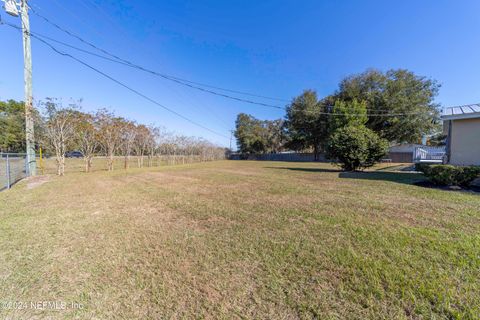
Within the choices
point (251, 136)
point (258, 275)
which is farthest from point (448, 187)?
point (251, 136)

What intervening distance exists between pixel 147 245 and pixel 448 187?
919 centimetres

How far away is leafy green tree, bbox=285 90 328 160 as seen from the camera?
100 ft

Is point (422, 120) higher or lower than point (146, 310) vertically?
higher

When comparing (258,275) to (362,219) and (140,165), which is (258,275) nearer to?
(362,219)

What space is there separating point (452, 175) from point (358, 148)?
4.91 meters

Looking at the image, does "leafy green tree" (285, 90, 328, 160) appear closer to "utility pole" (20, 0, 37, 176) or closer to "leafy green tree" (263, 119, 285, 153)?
"leafy green tree" (263, 119, 285, 153)

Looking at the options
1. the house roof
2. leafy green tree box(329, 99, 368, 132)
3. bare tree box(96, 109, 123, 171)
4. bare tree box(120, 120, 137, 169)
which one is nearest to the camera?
the house roof

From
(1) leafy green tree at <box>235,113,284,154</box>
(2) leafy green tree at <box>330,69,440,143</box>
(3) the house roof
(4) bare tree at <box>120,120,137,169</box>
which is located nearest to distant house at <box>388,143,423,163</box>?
(2) leafy green tree at <box>330,69,440,143</box>

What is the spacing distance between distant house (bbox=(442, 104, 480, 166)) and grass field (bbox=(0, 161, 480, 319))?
5.36 m

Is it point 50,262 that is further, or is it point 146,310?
point 50,262

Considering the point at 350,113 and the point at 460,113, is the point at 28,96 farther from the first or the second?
the point at 350,113

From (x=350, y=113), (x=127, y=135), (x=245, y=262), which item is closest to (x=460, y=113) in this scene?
(x=245, y=262)

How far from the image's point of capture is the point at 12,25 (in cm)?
699

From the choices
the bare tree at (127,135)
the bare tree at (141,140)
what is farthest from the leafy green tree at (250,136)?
the bare tree at (127,135)
